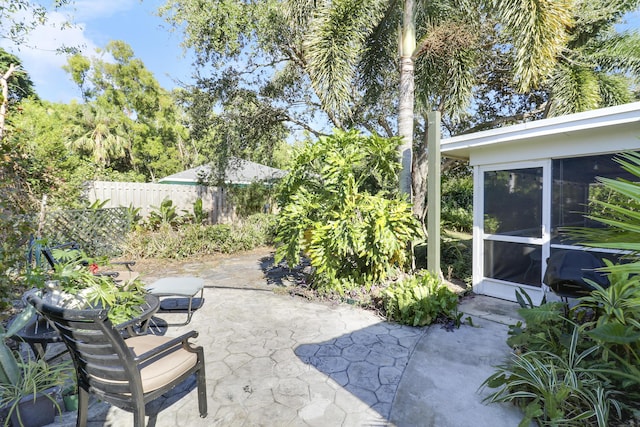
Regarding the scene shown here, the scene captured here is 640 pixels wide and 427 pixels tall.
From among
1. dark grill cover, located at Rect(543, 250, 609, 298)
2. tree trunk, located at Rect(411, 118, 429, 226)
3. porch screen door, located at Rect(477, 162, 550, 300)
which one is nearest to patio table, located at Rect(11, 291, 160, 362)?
dark grill cover, located at Rect(543, 250, 609, 298)

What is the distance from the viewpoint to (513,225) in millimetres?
4742

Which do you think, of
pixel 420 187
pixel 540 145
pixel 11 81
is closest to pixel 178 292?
pixel 540 145

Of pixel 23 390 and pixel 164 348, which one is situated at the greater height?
pixel 164 348

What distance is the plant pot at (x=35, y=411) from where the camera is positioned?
2.15 metres

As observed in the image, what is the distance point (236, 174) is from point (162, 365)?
32.0 feet

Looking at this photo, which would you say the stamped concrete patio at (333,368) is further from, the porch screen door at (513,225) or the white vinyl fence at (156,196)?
the white vinyl fence at (156,196)

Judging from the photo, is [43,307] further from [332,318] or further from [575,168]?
[575,168]

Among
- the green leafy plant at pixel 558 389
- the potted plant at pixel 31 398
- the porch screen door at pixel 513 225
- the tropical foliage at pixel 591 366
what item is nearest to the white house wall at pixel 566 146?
the porch screen door at pixel 513 225

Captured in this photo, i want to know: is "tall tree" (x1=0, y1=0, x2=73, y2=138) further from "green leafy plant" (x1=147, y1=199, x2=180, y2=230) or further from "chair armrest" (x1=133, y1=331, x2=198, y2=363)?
"chair armrest" (x1=133, y1=331, x2=198, y2=363)

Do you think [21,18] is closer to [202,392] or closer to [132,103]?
[202,392]

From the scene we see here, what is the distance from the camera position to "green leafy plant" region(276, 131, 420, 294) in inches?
181

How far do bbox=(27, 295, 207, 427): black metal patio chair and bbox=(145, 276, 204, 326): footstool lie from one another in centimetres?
179

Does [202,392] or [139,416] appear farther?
[202,392]

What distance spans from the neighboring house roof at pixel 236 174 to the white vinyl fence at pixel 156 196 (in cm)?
62
